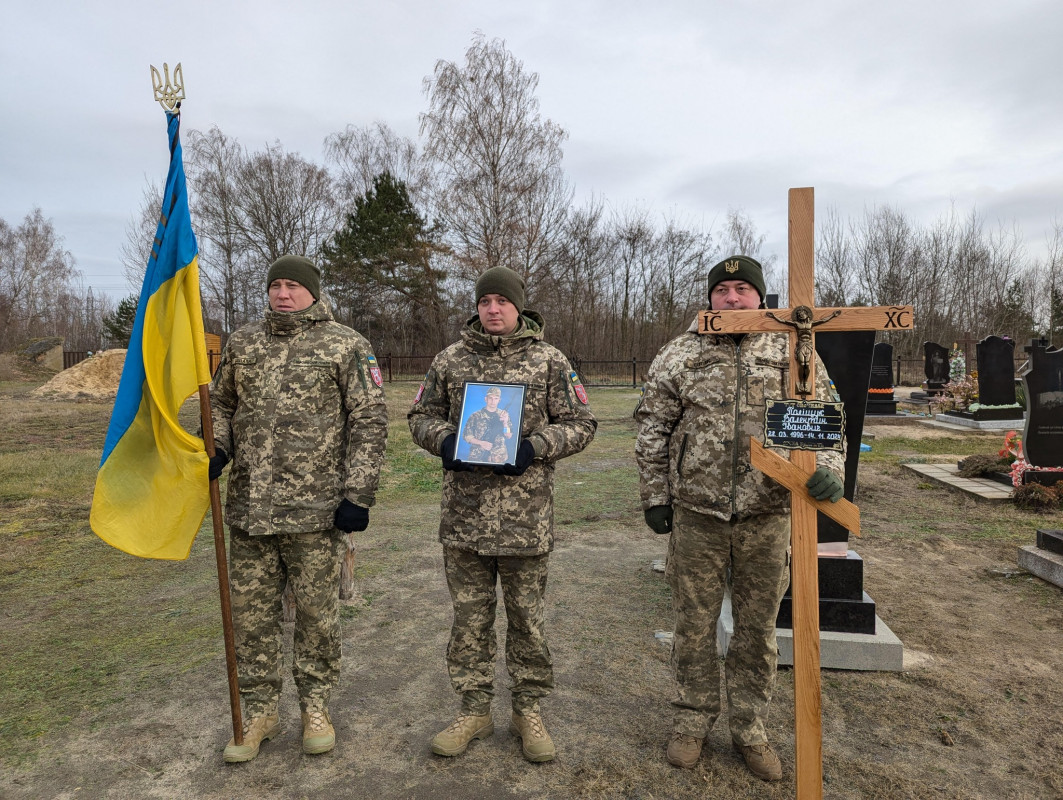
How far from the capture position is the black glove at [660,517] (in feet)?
8.66

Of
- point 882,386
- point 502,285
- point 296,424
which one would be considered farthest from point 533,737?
point 882,386

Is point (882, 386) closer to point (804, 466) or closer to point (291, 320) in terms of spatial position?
point (804, 466)

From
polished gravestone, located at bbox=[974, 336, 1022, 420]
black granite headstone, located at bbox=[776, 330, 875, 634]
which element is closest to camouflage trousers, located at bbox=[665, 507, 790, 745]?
black granite headstone, located at bbox=[776, 330, 875, 634]

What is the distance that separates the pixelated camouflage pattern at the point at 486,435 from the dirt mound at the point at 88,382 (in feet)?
60.7

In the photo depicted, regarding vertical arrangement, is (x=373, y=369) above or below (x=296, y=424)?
above

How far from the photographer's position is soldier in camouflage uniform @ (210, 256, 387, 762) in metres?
2.68

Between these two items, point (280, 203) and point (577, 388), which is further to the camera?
point (280, 203)

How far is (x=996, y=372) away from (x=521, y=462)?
548 inches

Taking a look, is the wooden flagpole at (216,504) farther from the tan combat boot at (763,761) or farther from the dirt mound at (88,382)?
the dirt mound at (88,382)

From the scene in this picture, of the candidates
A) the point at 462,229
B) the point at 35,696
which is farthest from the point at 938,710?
the point at 462,229

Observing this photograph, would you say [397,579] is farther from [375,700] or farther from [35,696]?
[35,696]

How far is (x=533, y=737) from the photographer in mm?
2693

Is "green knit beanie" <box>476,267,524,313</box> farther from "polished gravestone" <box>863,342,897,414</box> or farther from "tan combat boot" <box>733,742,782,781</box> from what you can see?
"polished gravestone" <box>863,342,897,414</box>

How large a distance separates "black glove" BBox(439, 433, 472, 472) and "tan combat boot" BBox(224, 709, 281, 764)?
1.36 m
